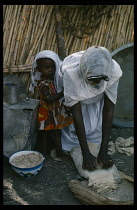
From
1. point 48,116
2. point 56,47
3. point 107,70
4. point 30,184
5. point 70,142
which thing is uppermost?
point 56,47

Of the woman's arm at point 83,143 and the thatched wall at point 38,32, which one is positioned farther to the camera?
the thatched wall at point 38,32

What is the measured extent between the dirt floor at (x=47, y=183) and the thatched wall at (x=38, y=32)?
1.44m

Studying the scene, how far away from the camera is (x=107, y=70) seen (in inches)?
89.0

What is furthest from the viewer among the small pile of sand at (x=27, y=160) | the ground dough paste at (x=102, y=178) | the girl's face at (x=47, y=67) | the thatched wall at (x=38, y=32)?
the thatched wall at (x=38, y=32)

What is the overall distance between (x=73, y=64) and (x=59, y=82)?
0.42 m

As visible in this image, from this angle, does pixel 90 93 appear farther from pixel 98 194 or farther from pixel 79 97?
pixel 98 194

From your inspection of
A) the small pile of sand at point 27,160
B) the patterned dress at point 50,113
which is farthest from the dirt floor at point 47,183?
the patterned dress at point 50,113

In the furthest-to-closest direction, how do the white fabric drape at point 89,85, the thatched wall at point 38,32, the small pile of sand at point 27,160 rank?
the thatched wall at point 38,32 → the small pile of sand at point 27,160 → the white fabric drape at point 89,85

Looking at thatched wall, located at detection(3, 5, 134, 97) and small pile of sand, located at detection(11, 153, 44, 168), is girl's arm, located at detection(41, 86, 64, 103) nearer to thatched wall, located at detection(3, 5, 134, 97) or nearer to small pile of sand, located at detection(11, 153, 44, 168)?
small pile of sand, located at detection(11, 153, 44, 168)

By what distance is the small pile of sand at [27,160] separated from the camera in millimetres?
2710

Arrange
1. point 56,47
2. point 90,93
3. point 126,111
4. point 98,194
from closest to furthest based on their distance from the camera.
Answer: point 98,194, point 90,93, point 56,47, point 126,111

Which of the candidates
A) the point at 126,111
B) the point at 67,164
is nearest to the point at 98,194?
the point at 67,164

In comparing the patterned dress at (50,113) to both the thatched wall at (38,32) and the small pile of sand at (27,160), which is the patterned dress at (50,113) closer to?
the small pile of sand at (27,160)

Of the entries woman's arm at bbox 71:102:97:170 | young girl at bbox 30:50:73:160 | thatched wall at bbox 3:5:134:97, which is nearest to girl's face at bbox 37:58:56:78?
young girl at bbox 30:50:73:160
